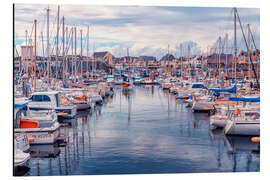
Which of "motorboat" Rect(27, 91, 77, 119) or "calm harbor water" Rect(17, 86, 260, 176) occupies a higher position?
"motorboat" Rect(27, 91, 77, 119)

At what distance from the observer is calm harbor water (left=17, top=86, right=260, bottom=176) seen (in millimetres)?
11109

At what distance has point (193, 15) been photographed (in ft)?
41.5

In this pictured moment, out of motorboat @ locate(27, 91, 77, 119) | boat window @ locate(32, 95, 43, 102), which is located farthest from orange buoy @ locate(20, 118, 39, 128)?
boat window @ locate(32, 95, 43, 102)

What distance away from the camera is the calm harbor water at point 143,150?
11109mm

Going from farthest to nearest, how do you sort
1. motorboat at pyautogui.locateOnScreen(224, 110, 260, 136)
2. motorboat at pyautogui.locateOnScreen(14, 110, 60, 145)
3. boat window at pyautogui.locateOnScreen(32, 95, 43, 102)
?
boat window at pyautogui.locateOnScreen(32, 95, 43, 102)
motorboat at pyautogui.locateOnScreen(224, 110, 260, 136)
motorboat at pyautogui.locateOnScreen(14, 110, 60, 145)

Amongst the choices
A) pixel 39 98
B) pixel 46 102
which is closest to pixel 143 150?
pixel 46 102

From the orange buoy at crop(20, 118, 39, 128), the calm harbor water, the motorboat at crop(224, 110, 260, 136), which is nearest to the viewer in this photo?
the calm harbor water

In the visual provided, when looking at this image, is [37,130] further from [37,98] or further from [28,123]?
[37,98]

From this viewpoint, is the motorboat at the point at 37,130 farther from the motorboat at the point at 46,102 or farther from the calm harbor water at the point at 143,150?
the motorboat at the point at 46,102

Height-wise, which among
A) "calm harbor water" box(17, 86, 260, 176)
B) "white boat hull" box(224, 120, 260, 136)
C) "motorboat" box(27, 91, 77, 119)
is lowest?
"calm harbor water" box(17, 86, 260, 176)

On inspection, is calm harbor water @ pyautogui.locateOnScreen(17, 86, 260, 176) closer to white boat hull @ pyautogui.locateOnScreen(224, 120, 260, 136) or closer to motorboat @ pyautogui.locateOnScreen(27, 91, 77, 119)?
white boat hull @ pyautogui.locateOnScreen(224, 120, 260, 136)

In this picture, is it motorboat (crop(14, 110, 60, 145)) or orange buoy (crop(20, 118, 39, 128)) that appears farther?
orange buoy (crop(20, 118, 39, 128))
